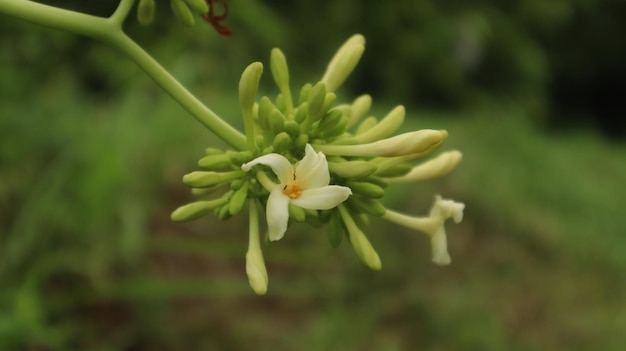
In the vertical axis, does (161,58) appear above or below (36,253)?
below

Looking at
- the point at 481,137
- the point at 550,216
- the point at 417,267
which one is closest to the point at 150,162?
the point at 417,267

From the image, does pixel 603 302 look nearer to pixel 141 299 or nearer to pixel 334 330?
pixel 334 330

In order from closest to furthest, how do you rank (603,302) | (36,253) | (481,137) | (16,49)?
(36,253) < (16,49) < (603,302) < (481,137)

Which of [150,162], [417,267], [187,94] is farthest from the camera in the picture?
[417,267]

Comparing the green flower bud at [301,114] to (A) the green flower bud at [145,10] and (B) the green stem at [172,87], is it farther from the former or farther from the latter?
(A) the green flower bud at [145,10]

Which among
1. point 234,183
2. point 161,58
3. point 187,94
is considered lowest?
point 161,58

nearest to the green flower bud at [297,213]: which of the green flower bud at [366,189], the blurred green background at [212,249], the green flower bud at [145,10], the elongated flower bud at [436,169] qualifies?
the green flower bud at [366,189]

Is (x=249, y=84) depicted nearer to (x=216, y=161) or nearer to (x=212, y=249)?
(x=216, y=161)
